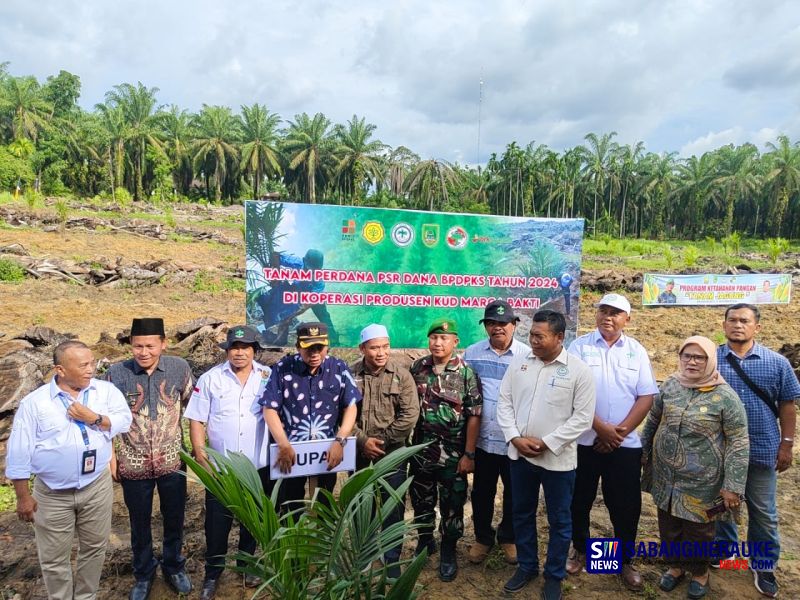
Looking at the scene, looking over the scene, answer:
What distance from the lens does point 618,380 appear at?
330 cm

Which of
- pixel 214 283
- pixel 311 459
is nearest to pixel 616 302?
pixel 311 459

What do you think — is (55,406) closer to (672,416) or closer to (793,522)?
(672,416)

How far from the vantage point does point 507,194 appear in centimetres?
5112

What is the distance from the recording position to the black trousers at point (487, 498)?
348 centimetres

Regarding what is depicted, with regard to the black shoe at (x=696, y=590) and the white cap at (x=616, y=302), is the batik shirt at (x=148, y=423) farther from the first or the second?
the black shoe at (x=696, y=590)

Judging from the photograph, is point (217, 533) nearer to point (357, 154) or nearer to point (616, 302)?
point (616, 302)

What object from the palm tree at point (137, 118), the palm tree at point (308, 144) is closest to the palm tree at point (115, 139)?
the palm tree at point (137, 118)

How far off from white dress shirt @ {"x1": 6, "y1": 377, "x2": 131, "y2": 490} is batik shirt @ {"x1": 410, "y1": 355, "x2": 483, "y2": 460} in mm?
1851

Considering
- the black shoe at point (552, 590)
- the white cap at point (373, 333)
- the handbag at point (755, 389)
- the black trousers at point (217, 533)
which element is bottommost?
the black shoe at point (552, 590)

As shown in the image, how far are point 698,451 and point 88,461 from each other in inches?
130

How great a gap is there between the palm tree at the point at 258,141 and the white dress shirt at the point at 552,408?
4568cm

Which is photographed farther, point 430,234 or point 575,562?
point 430,234

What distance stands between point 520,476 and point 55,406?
255 centimetres

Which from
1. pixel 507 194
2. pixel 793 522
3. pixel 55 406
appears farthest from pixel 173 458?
pixel 507 194
